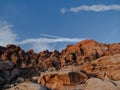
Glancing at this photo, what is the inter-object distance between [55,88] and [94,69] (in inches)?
556

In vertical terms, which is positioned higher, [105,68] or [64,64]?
[64,64]

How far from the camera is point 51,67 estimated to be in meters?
96.1

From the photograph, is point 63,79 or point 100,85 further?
point 63,79

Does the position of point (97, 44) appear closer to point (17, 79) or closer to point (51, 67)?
point (51, 67)

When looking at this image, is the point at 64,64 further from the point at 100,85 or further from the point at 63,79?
the point at 100,85

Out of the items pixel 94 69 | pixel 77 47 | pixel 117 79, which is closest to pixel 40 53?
pixel 77 47

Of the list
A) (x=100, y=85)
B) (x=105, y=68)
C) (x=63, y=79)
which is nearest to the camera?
(x=100, y=85)

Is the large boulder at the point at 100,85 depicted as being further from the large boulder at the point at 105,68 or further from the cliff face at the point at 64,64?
the large boulder at the point at 105,68

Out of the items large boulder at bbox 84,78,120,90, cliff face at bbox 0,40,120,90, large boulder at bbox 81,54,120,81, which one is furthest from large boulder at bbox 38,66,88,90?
large boulder at bbox 81,54,120,81

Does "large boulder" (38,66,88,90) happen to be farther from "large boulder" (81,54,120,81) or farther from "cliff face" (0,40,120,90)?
"large boulder" (81,54,120,81)

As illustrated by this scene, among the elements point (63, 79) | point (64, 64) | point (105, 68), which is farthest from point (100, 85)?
point (64, 64)

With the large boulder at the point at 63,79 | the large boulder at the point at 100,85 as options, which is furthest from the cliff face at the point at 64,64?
the large boulder at the point at 100,85

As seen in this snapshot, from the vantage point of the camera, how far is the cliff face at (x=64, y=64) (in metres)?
62.8

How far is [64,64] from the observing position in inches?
3856
